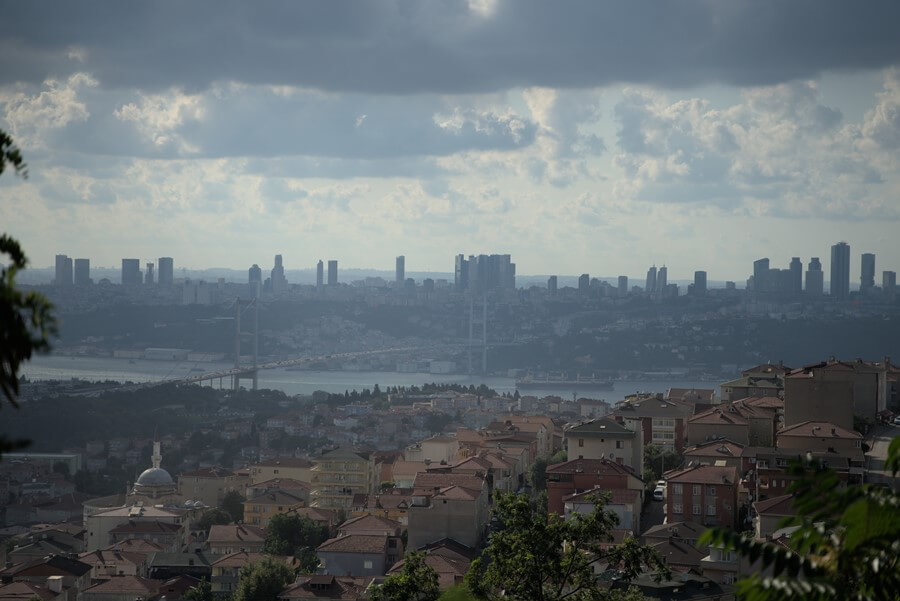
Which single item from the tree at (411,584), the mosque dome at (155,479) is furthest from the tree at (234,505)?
the tree at (411,584)

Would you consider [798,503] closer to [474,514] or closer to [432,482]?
[474,514]

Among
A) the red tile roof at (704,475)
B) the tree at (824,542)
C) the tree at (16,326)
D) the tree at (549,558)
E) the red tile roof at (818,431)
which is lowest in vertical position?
the red tile roof at (704,475)

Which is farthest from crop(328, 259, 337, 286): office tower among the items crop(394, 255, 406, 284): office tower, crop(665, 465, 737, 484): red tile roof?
crop(665, 465, 737, 484): red tile roof

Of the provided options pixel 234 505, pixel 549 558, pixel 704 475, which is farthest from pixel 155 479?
pixel 549 558

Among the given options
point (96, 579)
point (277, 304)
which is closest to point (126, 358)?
point (277, 304)

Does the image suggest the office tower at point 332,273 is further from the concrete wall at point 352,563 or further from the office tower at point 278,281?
the concrete wall at point 352,563

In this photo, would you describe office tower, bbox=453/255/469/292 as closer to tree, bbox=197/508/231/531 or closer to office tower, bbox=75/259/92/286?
office tower, bbox=75/259/92/286
